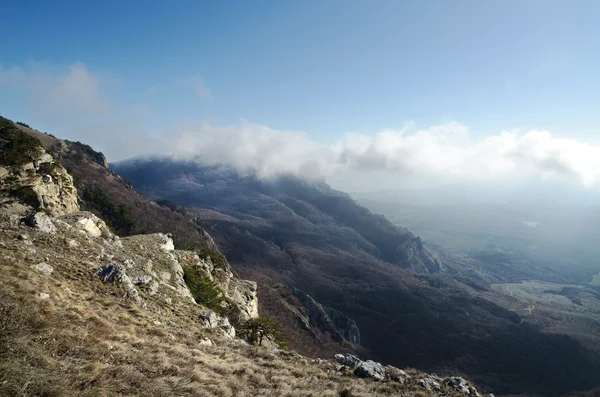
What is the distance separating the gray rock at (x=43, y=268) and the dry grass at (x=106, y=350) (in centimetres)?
43

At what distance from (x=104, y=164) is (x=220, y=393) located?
227636 mm

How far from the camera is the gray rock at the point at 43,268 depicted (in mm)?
20227

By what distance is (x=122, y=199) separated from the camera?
15450cm

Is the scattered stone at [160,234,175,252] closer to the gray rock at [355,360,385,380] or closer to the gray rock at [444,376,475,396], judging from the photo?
the gray rock at [355,360,385,380]

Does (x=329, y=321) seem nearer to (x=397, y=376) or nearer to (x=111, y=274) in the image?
(x=397, y=376)

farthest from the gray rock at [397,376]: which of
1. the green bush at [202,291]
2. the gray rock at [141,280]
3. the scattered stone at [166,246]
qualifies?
the scattered stone at [166,246]

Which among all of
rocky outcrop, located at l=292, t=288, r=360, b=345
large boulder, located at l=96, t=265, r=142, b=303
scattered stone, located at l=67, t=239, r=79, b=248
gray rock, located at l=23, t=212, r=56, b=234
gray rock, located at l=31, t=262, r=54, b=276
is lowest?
rocky outcrop, located at l=292, t=288, r=360, b=345

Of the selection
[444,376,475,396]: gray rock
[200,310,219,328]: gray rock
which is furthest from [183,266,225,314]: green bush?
[444,376,475,396]: gray rock

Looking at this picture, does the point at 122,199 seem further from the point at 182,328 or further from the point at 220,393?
the point at 220,393

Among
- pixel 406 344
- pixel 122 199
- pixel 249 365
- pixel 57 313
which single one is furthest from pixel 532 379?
pixel 122 199

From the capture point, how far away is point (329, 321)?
169625 millimetres

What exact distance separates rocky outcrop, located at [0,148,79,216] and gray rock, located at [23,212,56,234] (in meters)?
8.80

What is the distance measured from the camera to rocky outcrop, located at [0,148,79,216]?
3625 cm

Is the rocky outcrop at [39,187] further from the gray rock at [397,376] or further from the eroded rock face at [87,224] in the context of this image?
the gray rock at [397,376]
